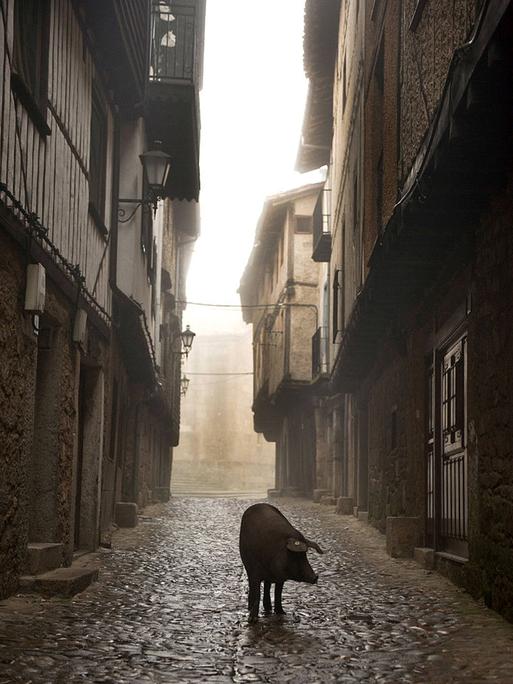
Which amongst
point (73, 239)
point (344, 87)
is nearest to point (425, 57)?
point (73, 239)

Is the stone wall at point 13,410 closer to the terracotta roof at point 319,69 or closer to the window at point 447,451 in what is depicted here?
the window at point 447,451

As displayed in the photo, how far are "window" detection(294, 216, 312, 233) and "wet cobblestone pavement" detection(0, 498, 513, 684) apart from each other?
22.3 m

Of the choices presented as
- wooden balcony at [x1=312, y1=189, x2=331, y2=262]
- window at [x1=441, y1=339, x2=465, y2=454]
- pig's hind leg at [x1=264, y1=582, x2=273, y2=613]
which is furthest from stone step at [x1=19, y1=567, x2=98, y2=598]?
wooden balcony at [x1=312, y1=189, x2=331, y2=262]

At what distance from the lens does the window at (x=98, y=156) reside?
11664mm

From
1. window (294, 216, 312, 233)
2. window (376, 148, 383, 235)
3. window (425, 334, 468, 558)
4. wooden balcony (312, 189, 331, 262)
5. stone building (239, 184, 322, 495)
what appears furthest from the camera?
window (294, 216, 312, 233)

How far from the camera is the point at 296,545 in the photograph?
665cm

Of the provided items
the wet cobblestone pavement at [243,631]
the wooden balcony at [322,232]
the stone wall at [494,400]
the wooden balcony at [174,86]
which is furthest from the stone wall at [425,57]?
the wooden balcony at [322,232]

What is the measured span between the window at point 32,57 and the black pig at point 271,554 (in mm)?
3355

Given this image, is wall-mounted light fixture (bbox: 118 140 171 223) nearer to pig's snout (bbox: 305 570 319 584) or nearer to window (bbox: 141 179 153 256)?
window (bbox: 141 179 153 256)

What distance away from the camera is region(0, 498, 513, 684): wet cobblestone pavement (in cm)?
522

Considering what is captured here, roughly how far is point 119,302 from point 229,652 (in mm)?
8160

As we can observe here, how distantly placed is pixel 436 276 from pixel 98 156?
13.9ft

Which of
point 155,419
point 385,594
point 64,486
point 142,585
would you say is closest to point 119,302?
point 64,486

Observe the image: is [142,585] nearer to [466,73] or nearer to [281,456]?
[466,73]
